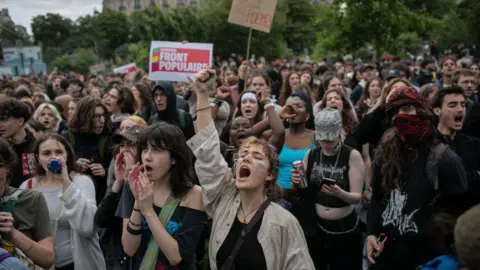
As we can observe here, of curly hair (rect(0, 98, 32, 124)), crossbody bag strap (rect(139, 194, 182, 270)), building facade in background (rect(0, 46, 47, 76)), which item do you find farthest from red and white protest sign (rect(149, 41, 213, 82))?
building facade in background (rect(0, 46, 47, 76))

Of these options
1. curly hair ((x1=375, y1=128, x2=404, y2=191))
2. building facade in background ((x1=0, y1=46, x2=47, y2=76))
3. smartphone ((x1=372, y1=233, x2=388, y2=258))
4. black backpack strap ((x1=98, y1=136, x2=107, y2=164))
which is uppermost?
curly hair ((x1=375, y1=128, x2=404, y2=191))

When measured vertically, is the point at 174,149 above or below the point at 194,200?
above

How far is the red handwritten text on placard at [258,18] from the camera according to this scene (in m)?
9.88

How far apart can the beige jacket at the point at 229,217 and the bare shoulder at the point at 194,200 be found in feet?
0.19

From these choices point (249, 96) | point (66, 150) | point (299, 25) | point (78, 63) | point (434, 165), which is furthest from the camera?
point (299, 25)

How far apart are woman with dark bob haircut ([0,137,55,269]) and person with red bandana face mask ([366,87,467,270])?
2392mm

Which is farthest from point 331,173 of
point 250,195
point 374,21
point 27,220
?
point 374,21

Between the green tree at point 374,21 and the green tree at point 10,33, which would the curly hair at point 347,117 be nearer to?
the green tree at point 374,21

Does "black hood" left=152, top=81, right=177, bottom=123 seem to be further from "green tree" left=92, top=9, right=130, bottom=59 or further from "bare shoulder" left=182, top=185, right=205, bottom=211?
"green tree" left=92, top=9, right=130, bottom=59

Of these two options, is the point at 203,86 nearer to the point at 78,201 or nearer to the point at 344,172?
the point at 78,201

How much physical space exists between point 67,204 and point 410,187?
2.61m

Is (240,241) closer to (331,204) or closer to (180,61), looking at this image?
(331,204)

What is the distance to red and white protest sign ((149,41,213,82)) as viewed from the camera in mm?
9914

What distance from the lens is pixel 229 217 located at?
344 cm
